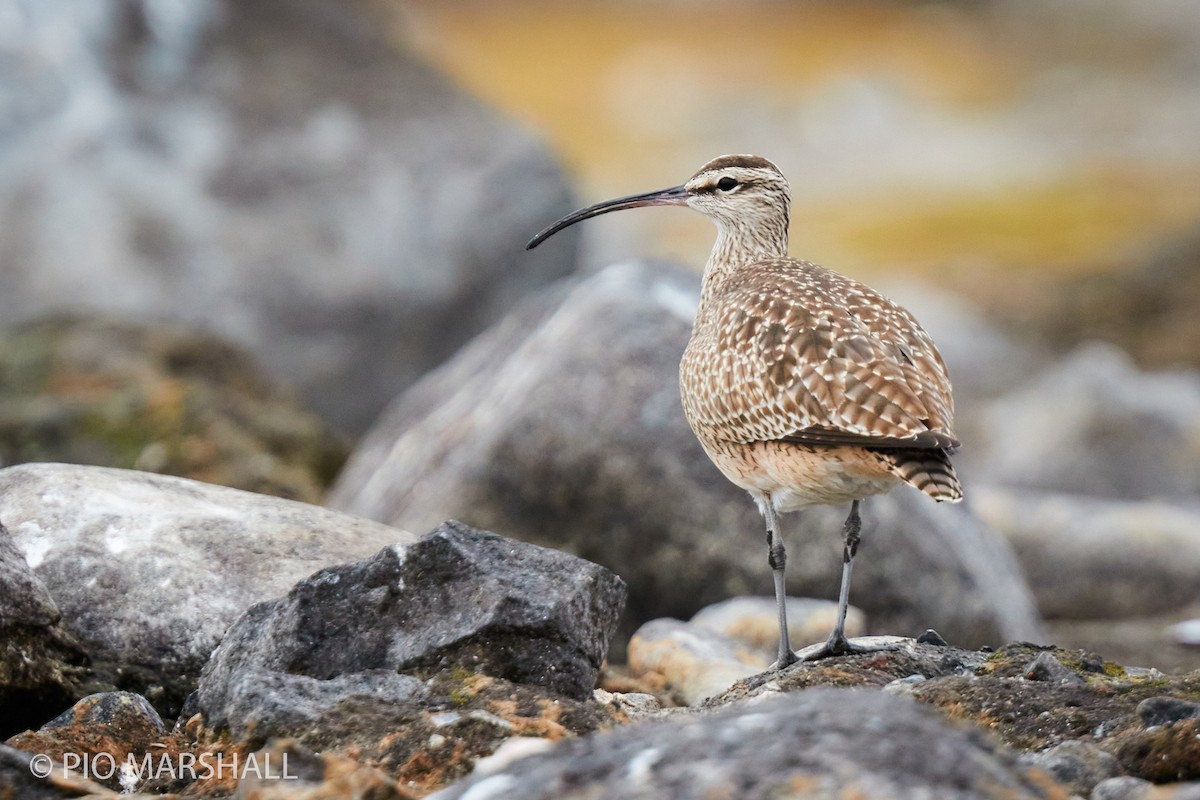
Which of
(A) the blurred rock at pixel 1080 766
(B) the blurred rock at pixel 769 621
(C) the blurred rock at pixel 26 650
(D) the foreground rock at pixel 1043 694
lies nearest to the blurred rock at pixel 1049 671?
(D) the foreground rock at pixel 1043 694

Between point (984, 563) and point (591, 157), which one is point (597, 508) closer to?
point (984, 563)

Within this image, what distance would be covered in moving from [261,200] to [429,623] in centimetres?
1135

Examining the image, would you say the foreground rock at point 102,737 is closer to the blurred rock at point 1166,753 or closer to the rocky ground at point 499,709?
the rocky ground at point 499,709

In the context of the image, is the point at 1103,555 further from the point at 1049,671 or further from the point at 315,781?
the point at 315,781

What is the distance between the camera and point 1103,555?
13492mm

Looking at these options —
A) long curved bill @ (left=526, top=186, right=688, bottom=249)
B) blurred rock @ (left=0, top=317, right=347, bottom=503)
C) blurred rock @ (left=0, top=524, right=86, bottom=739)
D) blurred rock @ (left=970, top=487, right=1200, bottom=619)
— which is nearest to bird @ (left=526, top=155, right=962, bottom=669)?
long curved bill @ (left=526, top=186, right=688, bottom=249)

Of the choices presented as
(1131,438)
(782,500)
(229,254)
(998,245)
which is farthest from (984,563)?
(998,245)

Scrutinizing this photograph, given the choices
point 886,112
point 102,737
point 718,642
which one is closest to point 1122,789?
point 718,642

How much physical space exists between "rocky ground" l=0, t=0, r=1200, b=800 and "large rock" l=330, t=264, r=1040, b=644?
26 mm

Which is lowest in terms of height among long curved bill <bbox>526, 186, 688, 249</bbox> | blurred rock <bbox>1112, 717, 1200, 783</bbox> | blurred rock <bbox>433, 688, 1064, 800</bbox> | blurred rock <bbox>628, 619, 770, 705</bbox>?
blurred rock <bbox>628, 619, 770, 705</bbox>

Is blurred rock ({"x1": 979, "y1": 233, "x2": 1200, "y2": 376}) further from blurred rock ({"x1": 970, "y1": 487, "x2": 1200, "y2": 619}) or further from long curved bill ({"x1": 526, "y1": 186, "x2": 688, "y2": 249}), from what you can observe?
long curved bill ({"x1": 526, "y1": 186, "x2": 688, "y2": 249})

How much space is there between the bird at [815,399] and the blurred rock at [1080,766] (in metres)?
1.48

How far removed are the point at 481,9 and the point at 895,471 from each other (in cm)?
4978

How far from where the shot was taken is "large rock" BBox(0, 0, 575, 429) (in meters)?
16.5
